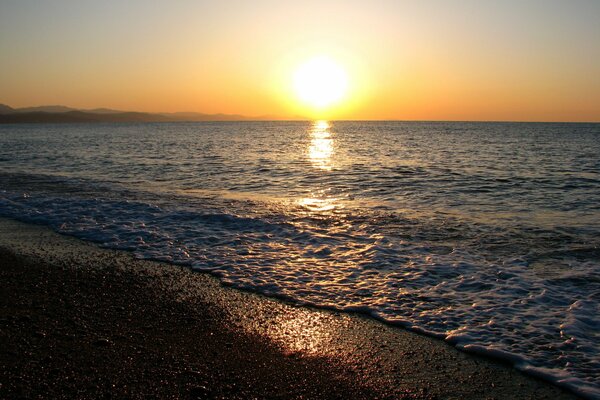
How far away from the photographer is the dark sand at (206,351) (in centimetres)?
457

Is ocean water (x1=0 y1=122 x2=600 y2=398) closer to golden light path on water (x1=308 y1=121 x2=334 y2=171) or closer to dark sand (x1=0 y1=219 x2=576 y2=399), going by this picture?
dark sand (x1=0 y1=219 x2=576 y2=399)

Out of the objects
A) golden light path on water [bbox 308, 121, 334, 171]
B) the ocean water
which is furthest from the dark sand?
golden light path on water [bbox 308, 121, 334, 171]

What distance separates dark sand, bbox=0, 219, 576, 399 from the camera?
180 inches

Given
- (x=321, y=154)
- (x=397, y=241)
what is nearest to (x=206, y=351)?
(x=397, y=241)

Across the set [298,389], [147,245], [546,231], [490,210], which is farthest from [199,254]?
[490,210]

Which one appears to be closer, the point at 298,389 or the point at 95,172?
the point at 298,389

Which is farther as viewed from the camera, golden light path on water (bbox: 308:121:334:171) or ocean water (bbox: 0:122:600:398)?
golden light path on water (bbox: 308:121:334:171)

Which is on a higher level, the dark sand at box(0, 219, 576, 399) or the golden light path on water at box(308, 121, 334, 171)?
the golden light path on water at box(308, 121, 334, 171)

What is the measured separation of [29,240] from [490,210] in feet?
45.6

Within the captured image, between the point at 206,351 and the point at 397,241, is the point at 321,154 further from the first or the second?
the point at 206,351

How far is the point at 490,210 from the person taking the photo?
15234 mm

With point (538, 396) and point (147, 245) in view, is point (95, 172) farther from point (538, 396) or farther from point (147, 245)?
point (538, 396)

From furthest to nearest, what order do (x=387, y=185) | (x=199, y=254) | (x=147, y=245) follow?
1. (x=387, y=185)
2. (x=147, y=245)
3. (x=199, y=254)

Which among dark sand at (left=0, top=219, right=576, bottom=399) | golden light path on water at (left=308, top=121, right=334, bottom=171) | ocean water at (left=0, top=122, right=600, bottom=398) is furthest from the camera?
golden light path on water at (left=308, top=121, right=334, bottom=171)
